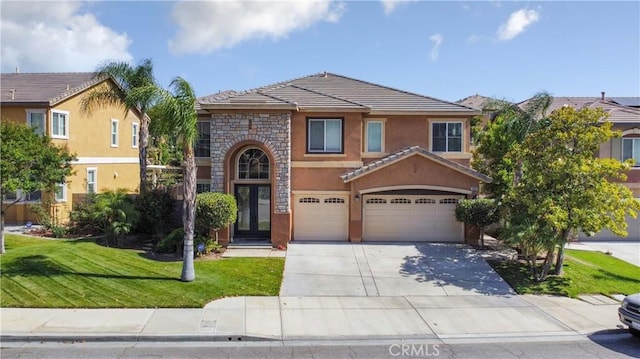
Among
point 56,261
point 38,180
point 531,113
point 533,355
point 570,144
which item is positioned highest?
point 531,113

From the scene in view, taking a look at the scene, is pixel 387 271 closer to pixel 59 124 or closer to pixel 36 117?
pixel 59 124

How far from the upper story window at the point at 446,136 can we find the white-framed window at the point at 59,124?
56.9 ft

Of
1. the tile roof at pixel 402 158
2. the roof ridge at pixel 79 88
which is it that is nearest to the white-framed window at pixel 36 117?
the roof ridge at pixel 79 88

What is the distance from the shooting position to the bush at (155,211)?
17562mm

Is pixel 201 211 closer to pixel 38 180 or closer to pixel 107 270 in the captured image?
pixel 107 270

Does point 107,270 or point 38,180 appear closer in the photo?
point 107,270

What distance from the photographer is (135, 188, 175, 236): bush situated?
17.6 metres

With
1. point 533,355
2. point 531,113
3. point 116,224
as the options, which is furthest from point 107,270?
point 531,113

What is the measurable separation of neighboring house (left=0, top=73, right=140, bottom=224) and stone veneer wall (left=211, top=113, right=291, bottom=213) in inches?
230

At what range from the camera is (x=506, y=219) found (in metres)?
Result: 15.4

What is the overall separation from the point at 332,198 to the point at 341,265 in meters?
4.01

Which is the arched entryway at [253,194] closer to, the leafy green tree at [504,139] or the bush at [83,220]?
the bush at [83,220]

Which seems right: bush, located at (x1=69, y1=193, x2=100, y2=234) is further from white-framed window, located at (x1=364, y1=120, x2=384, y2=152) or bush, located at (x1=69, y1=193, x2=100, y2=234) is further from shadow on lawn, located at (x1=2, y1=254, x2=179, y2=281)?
white-framed window, located at (x1=364, y1=120, x2=384, y2=152)

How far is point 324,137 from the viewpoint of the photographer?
62.1 ft
